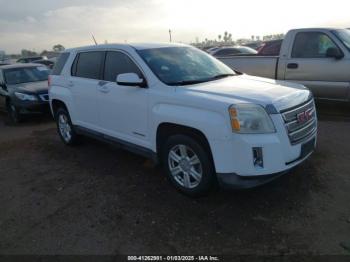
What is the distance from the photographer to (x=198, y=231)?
347cm

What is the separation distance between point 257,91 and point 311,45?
453cm

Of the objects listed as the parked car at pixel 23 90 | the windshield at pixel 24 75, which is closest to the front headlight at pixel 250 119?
the parked car at pixel 23 90

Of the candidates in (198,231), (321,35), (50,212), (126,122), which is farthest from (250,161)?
(321,35)

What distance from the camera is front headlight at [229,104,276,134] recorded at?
3.42m

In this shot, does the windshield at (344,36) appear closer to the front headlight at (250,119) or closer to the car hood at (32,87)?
the front headlight at (250,119)

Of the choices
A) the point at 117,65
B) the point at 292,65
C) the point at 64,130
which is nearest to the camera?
the point at 117,65

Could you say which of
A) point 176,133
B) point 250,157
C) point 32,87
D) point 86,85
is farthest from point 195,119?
Answer: point 32,87

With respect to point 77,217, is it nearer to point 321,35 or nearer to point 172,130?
point 172,130

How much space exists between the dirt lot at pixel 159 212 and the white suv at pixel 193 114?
404 mm

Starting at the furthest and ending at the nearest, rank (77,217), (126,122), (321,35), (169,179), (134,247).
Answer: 1. (321,35)
2. (126,122)
3. (169,179)
4. (77,217)
5. (134,247)

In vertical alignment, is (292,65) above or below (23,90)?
above

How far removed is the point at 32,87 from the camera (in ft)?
31.6

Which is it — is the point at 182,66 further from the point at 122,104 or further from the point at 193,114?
the point at 193,114

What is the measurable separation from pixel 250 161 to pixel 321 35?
528 centimetres
